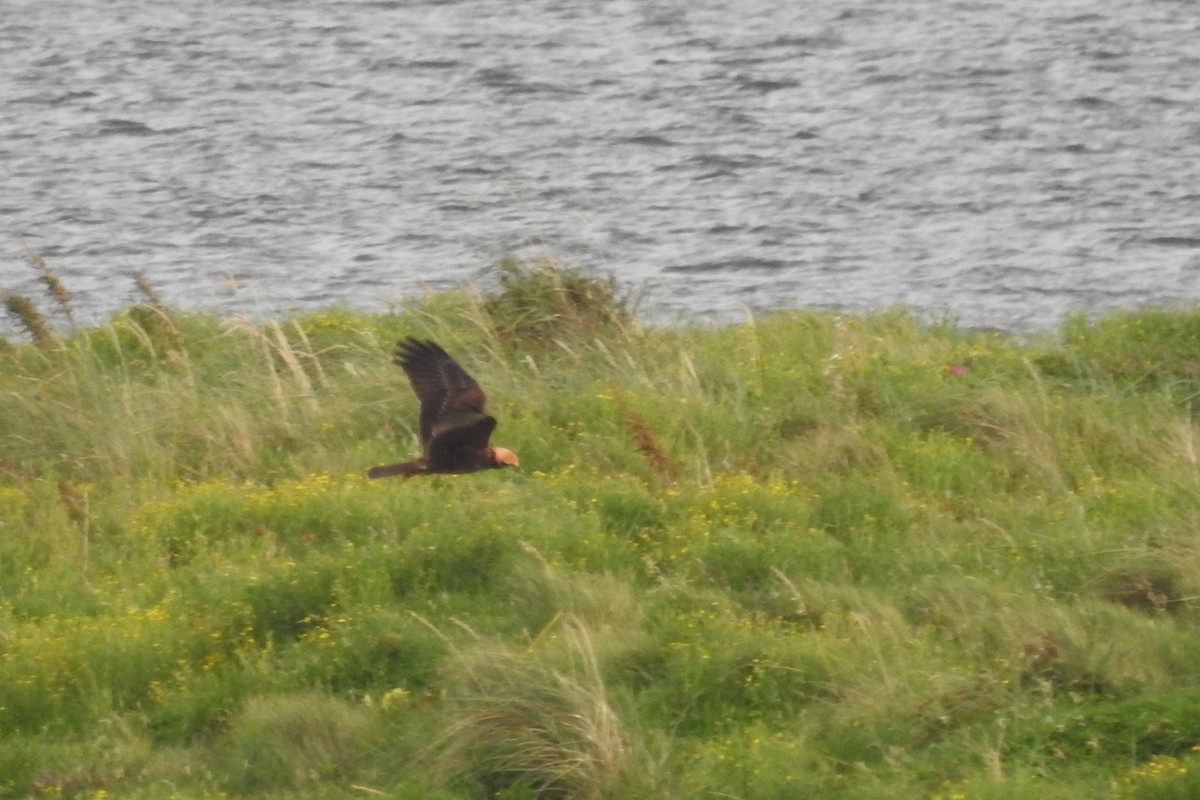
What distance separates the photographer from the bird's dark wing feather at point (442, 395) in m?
8.68

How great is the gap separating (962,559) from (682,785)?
218cm

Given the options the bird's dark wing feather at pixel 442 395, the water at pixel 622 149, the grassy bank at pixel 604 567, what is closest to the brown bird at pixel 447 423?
the bird's dark wing feather at pixel 442 395

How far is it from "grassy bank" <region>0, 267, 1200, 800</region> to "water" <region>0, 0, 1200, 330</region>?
125 inches

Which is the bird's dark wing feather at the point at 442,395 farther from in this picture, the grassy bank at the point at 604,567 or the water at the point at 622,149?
the water at the point at 622,149

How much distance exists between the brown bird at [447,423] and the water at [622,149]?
479 cm

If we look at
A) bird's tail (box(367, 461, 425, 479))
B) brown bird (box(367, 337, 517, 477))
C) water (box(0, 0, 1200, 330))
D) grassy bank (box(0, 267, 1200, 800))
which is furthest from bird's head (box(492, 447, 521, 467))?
water (box(0, 0, 1200, 330))

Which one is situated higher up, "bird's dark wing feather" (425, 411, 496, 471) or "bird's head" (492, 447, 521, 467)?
"bird's dark wing feather" (425, 411, 496, 471)

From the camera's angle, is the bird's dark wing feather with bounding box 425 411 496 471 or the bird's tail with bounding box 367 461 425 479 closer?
the bird's dark wing feather with bounding box 425 411 496 471

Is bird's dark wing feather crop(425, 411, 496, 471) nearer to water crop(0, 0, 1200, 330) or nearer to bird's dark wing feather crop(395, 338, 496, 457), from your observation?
bird's dark wing feather crop(395, 338, 496, 457)

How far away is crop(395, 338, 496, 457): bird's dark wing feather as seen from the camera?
8.68 meters

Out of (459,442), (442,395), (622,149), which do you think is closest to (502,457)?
(459,442)

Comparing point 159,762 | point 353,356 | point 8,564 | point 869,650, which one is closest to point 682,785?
point 869,650

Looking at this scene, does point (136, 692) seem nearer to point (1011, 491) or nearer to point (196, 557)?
point (196, 557)

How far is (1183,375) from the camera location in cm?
1102
